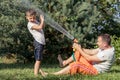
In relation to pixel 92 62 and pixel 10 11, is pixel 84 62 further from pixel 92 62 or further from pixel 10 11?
pixel 10 11

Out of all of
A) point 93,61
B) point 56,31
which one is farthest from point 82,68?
point 56,31

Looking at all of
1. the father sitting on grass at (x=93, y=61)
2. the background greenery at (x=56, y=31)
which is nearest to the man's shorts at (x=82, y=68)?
the father sitting on grass at (x=93, y=61)

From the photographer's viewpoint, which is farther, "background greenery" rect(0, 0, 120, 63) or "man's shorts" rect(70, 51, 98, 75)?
"background greenery" rect(0, 0, 120, 63)

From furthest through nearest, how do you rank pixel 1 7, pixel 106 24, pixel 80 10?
pixel 106 24 → pixel 80 10 → pixel 1 7

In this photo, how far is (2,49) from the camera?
15648mm

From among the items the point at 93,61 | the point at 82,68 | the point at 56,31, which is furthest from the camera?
the point at 56,31

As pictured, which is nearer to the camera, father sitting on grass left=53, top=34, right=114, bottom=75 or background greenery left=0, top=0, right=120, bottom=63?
father sitting on grass left=53, top=34, right=114, bottom=75

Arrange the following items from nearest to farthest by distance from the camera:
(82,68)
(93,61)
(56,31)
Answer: (82,68) → (93,61) → (56,31)

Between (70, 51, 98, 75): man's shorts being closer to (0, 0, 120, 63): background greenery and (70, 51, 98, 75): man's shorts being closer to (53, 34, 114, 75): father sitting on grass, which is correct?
(53, 34, 114, 75): father sitting on grass

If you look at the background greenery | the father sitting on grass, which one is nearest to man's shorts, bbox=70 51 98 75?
the father sitting on grass

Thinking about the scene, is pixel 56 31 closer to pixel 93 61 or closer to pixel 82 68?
pixel 93 61

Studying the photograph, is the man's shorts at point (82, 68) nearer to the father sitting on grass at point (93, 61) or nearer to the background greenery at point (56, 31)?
the father sitting on grass at point (93, 61)

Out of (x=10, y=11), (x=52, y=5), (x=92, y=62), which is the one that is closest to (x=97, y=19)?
(x=52, y=5)

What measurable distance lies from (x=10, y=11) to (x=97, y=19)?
3.64 m
